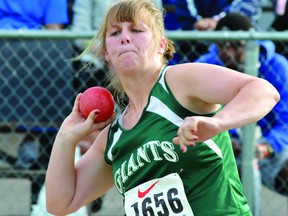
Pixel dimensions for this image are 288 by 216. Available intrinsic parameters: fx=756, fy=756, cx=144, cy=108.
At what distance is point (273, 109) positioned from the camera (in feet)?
16.5

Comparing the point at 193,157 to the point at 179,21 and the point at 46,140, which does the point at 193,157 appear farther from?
the point at 179,21

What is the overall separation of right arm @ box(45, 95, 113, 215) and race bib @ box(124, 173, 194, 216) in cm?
31

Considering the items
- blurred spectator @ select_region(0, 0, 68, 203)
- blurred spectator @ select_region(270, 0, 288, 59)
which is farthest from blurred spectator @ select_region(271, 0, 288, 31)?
blurred spectator @ select_region(0, 0, 68, 203)

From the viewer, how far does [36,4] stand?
5637 millimetres

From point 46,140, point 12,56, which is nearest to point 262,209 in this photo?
point 46,140

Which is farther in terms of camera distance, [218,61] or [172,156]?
[218,61]

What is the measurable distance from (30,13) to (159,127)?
290cm

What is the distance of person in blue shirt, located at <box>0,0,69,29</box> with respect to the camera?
564 cm

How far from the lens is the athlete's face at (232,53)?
4930 millimetres

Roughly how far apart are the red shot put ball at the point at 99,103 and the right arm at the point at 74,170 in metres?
0.04

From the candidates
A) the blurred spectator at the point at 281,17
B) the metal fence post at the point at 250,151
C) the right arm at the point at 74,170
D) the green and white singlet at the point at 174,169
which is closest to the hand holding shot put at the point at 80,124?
the right arm at the point at 74,170

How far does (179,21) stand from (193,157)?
117 inches

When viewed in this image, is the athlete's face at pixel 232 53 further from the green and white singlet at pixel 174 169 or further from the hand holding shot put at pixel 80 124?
the green and white singlet at pixel 174 169

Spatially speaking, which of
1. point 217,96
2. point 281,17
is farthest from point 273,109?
point 217,96
